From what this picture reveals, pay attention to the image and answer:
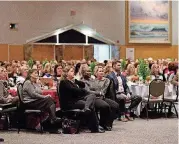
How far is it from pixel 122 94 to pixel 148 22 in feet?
46.4

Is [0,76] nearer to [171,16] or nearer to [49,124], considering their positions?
[49,124]

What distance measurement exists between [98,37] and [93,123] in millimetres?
14007

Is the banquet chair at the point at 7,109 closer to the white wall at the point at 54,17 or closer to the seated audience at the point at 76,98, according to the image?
the seated audience at the point at 76,98

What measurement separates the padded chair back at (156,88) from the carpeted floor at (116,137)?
105cm

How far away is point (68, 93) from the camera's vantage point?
7105 millimetres

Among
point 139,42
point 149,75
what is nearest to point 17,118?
point 149,75

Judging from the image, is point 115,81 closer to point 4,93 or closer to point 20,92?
point 20,92

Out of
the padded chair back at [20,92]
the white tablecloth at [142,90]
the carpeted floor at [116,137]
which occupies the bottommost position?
the carpeted floor at [116,137]

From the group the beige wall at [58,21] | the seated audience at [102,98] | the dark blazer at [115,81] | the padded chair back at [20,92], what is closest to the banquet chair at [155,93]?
the dark blazer at [115,81]

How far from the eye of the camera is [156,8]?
22.4 metres

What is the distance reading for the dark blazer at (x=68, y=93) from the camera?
7047mm

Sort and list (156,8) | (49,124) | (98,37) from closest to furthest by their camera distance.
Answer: (49,124), (98,37), (156,8)

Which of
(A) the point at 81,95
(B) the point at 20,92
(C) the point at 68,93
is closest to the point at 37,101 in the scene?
(B) the point at 20,92

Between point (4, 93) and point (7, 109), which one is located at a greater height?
point (4, 93)
